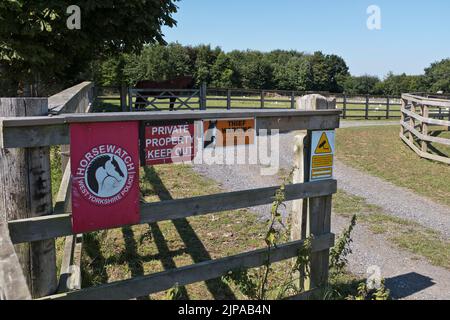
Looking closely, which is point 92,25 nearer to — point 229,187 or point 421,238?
point 229,187

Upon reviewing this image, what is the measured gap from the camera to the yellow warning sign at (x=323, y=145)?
11.8 ft

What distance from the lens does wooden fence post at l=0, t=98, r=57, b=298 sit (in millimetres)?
2268

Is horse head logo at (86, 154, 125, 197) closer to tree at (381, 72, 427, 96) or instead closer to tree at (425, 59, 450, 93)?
tree at (425, 59, 450, 93)

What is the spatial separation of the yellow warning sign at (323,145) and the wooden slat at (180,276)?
74 centimetres

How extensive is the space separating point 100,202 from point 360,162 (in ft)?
30.7

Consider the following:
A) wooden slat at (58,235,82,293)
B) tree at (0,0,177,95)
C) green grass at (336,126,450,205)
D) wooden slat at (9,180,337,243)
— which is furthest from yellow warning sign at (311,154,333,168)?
tree at (0,0,177,95)

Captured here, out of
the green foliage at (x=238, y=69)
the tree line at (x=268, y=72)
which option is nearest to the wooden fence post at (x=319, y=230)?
the tree line at (x=268, y=72)

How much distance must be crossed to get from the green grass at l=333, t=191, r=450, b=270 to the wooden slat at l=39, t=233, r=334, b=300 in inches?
87.5

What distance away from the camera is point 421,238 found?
18.4ft

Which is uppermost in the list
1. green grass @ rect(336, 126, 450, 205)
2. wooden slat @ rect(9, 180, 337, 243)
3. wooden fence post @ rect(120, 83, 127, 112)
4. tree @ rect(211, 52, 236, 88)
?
tree @ rect(211, 52, 236, 88)

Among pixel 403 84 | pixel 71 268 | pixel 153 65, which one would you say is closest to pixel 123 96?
pixel 71 268

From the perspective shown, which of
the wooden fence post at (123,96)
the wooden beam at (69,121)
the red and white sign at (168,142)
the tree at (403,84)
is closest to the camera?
the wooden beam at (69,121)

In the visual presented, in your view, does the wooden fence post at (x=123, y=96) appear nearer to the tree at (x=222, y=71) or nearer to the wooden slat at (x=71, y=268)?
the wooden slat at (x=71, y=268)

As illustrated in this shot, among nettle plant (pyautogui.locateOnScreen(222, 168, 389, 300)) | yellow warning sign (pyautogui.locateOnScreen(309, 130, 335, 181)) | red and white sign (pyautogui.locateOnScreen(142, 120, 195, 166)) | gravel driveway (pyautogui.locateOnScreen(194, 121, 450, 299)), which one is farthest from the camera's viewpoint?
gravel driveway (pyautogui.locateOnScreen(194, 121, 450, 299))
